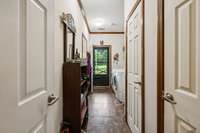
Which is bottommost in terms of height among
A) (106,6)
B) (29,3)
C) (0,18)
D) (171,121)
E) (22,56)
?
(171,121)

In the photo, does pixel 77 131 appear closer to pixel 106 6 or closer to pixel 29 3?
pixel 29 3

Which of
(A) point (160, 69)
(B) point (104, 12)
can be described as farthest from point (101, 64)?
(A) point (160, 69)

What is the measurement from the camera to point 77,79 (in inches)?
99.9

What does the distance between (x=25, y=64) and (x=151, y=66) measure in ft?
4.59

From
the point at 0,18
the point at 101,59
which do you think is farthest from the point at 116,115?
the point at 101,59

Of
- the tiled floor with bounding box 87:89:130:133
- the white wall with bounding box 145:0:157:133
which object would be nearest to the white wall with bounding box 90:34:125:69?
the tiled floor with bounding box 87:89:130:133

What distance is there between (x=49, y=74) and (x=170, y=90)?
90 cm

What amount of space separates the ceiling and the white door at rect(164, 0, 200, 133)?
3.64 m

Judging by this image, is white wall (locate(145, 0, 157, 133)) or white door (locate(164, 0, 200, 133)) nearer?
white door (locate(164, 0, 200, 133))

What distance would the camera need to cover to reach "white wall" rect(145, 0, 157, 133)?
190 centimetres

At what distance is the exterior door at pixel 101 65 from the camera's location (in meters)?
9.22

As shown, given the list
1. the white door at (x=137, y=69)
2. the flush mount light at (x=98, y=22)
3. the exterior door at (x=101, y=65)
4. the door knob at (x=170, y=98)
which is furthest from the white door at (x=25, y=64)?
the exterior door at (x=101, y=65)

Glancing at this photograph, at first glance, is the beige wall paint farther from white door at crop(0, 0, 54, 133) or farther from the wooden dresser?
white door at crop(0, 0, 54, 133)

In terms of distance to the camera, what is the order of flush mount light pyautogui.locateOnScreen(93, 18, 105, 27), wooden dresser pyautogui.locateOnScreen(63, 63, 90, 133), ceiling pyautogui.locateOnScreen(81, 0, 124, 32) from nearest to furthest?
1. wooden dresser pyautogui.locateOnScreen(63, 63, 90, 133)
2. ceiling pyautogui.locateOnScreen(81, 0, 124, 32)
3. flush mount light pyautogui.locateOnScreen(93, 18, 105, 27)
